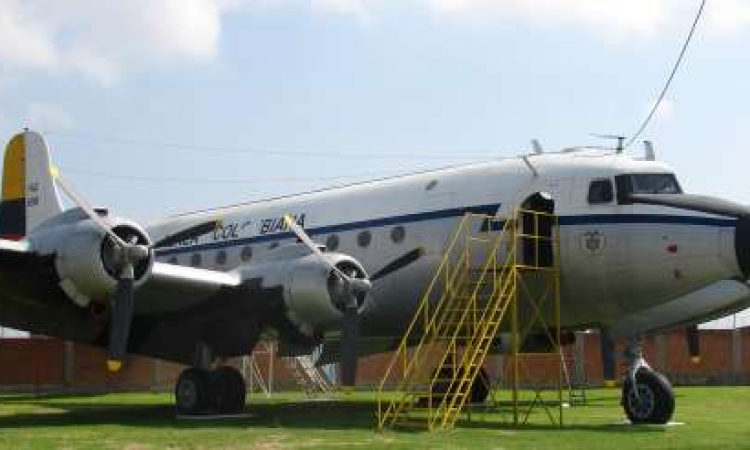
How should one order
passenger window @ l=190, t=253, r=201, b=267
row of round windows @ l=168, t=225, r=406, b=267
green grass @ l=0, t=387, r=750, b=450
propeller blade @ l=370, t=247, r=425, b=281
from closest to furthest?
green grass @ l=0, t=387, r=750, b=450 → propeller blade @ l=370, t=247, r=425, b=281 → row of round windows @ l=168, t=225, r=406, b=267 → passenger window @ l=190, t=253, r=201, b=267

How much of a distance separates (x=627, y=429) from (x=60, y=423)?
343 inches

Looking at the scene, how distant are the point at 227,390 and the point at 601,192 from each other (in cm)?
695

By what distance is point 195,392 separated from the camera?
53.6ft

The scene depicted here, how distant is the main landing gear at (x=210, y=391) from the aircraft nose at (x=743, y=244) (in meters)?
8.23

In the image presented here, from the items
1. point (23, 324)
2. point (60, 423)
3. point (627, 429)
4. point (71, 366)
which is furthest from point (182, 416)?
point (71, 366)

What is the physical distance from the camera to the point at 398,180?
60.0ft

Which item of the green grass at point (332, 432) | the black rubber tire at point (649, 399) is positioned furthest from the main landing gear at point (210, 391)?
the black rubber tire at point (649, 399)

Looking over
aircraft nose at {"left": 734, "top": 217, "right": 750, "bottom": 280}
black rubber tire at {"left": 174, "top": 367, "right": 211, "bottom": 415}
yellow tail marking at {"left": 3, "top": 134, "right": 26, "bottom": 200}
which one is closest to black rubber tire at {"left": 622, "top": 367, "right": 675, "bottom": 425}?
aircraft nose at {"left": 734, "top": 217, "right": 750, "bottom": 280}

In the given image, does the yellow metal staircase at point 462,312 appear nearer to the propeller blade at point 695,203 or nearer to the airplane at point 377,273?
the airplane at point 377,273

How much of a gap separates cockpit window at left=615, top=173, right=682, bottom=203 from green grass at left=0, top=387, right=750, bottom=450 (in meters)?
3.54

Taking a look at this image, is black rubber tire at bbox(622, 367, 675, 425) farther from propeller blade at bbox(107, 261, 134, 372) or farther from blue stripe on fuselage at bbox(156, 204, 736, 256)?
propeller blade at bbox(107, 261, 134, 372)

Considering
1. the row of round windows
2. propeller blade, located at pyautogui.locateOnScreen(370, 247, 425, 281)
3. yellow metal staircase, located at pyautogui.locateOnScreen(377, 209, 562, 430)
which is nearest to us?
yellow metal staircase, located at pyautogui.locateOnScreen(377, 209, 562, 430)

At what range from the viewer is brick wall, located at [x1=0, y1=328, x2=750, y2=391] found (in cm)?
3256

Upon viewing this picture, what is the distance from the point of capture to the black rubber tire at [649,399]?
1461cm
